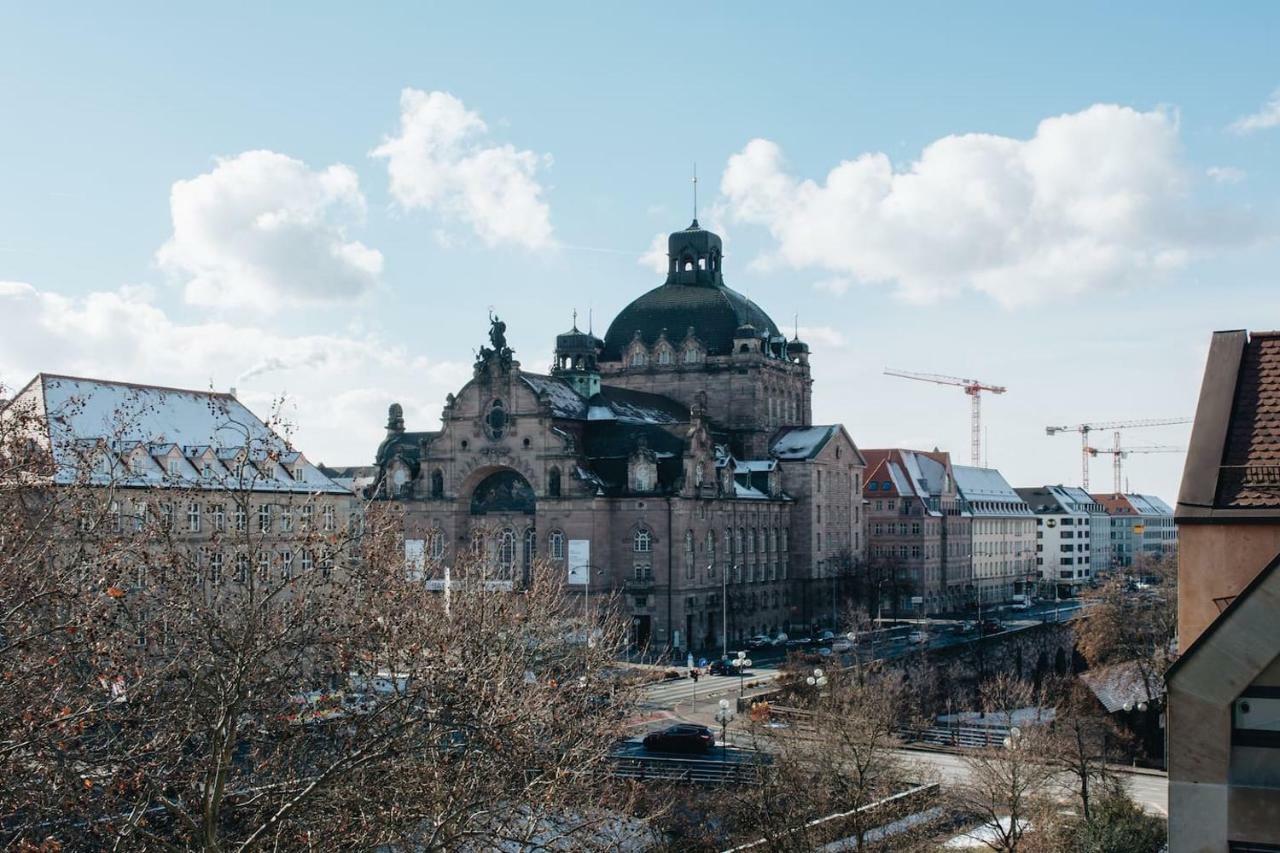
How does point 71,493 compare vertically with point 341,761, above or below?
above

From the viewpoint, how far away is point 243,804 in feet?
71.4

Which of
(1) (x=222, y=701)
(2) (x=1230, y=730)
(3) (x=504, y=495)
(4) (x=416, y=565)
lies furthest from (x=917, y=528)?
(2) (x=1230, y=730)

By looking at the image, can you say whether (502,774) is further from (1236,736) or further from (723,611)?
(723,611)

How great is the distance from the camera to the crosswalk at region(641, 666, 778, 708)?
240ft

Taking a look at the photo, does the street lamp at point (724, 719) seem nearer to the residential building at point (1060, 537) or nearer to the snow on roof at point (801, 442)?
the snow on roof at point (801, 442)

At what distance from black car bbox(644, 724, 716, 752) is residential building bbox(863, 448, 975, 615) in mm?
72260

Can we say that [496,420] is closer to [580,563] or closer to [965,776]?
[580,563]

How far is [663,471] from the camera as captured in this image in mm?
100062

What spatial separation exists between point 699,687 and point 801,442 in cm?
4230

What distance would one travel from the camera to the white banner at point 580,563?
9775 centimetres

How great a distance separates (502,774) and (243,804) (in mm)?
7317

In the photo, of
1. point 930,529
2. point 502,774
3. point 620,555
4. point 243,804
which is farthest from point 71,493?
point 930,529

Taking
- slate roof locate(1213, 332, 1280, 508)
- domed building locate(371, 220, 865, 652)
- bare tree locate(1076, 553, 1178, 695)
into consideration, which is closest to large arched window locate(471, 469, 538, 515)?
domed building locate(371, 220, 865, 652)

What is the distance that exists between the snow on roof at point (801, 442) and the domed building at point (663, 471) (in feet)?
0.55
